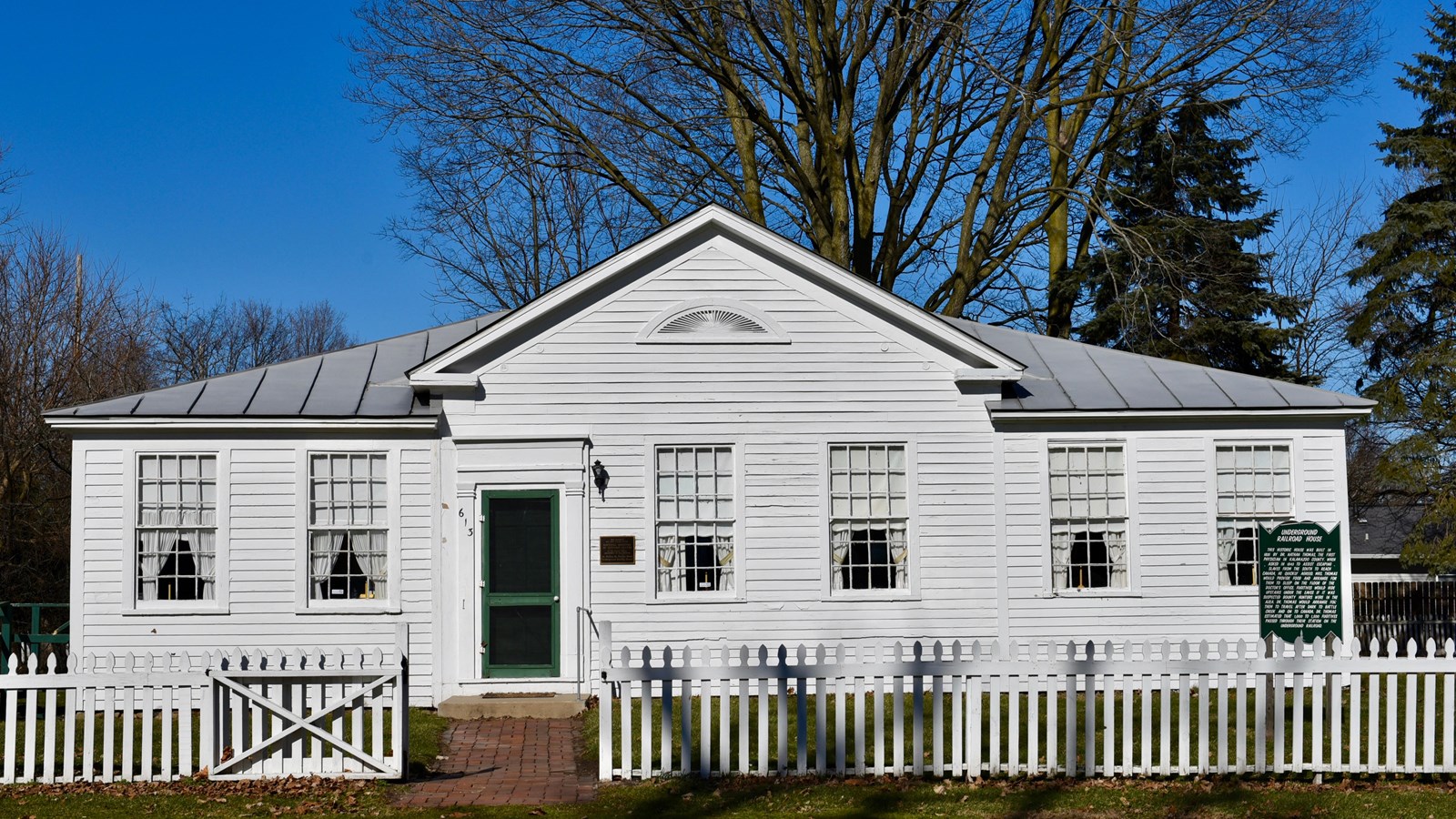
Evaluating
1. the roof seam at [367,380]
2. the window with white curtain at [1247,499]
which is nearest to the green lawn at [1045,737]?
the window with white curtain at [1247,499]

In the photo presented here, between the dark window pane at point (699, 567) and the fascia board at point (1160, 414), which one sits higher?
the fascia board at point (1160, 414)

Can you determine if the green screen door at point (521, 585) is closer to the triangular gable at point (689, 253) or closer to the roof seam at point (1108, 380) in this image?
the triangular gable at point (689, 253)

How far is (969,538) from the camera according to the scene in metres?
15.8

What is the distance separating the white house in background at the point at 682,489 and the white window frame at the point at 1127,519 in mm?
25

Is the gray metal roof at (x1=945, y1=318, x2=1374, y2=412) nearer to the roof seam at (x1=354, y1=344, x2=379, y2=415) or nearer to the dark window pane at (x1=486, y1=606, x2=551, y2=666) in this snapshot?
the dark window pane at (x1=486, y1=606, x2=551, y2=666)

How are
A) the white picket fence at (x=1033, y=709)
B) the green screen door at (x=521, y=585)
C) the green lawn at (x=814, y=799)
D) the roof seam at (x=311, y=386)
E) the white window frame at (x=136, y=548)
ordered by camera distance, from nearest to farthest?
1. the green lawn at (x=814, y=799)
2. the white picket fence at (x=1033, y=709)
3. the green screen door at (x=521, y=585)
4. the white window frame at (x=136, y=548)
5. the roof seam at (x=311, y=386)

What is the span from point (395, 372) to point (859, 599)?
6.16 meters

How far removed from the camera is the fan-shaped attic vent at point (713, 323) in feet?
51.3

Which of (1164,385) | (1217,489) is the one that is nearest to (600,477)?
(1164,385)

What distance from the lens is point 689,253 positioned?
15.8m

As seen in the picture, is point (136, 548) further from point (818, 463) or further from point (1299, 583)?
point (1299, 583)

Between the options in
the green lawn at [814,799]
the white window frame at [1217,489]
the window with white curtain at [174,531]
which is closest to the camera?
the green lawn at [814,799]

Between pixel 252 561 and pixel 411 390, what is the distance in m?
2.57

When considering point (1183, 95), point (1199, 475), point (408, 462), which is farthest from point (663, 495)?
point (1183, 95)
